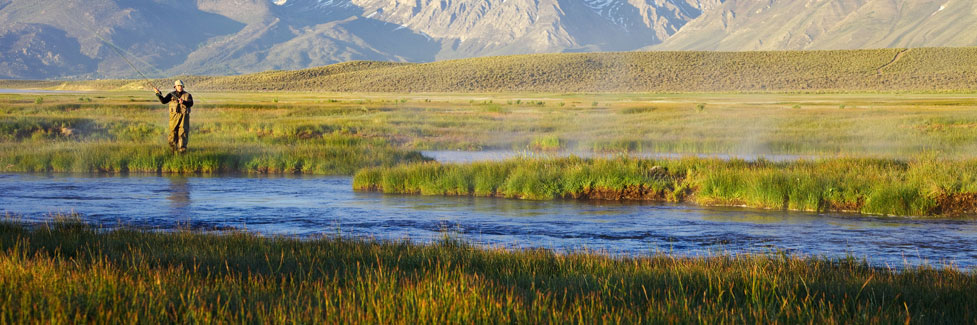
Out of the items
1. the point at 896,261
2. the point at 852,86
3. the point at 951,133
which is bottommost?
the point at 896,261

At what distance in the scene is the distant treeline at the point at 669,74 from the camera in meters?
133

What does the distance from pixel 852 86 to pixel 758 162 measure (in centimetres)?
11625

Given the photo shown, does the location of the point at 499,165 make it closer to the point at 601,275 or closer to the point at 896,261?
the point at 896,261

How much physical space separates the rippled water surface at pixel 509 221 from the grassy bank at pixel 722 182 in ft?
2.58

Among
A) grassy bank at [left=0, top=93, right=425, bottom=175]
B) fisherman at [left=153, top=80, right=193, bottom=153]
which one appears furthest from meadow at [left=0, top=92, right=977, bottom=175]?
fisherman at [left=153, top=80, right=193, bottom=153]

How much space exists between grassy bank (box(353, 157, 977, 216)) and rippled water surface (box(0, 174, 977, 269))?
786 millimetres

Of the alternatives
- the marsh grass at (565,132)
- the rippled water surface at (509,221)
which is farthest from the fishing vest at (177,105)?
the marsh grass at (565,132)

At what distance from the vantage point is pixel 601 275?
9375 mm

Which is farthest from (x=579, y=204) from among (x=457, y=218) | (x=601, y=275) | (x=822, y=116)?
(x=822, y=116)

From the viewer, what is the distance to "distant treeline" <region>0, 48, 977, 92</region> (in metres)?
133

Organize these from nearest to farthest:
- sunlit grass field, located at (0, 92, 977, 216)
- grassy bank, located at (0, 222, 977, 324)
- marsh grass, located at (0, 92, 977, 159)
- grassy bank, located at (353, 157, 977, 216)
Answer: grassy bank, located at (0, 222, 977, 324)
grassy bank, located at (353, 157, 977, 216)
sunlit grass field, located at (0, 92, 977, 216)
marsh grass, located at (0, 92, 977, 159)

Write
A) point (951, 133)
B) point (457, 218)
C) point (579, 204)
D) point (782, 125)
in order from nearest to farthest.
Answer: point (457, 218) → point (579, 204) → point (951, 133) → point (782, 125)

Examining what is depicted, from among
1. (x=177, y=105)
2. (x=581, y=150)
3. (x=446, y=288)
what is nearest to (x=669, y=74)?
(x=581, y=150)

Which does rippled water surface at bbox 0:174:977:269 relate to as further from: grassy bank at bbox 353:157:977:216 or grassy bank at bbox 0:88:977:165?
grassy bank at bbox 0:88:977:165
